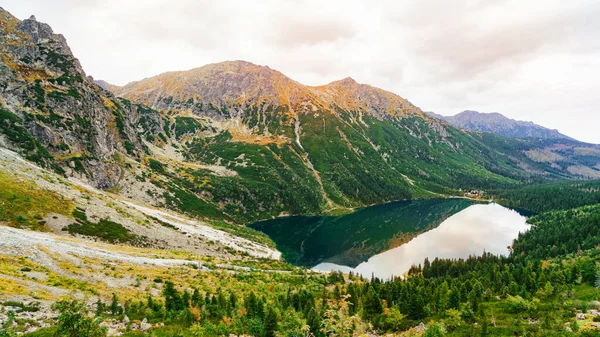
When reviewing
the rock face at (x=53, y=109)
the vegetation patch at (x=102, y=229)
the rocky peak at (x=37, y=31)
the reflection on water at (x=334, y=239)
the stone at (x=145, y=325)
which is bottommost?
the reflection on water at (x=334, y=239)

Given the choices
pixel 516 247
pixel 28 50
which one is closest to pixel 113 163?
pixel 28 50

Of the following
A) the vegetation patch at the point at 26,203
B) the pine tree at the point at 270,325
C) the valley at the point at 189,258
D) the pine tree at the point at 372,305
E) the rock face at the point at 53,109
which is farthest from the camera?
the rock face at the point at 53,109

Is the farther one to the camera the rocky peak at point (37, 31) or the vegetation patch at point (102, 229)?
the rocky peak at point (37, 31)

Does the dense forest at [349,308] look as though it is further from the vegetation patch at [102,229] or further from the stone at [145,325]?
the vegetation patch at [102,229]

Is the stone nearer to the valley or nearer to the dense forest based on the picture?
the valley

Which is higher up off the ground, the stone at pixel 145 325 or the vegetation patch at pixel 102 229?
the stone at pixel 145 325

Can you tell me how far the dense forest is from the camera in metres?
29.8

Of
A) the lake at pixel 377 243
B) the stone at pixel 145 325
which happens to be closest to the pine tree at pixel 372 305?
the stone at pixel 145 325

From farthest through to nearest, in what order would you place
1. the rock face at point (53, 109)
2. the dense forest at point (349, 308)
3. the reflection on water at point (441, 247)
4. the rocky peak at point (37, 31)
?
1. the rocky peak at point (37, 31)
2. the reflection on water at point (441, 247)
3. the rock face at point (53, 109)
4. the dense forest at point (349, 308)

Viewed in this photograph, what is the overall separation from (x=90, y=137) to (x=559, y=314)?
18031 cm

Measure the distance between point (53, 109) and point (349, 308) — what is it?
163 m

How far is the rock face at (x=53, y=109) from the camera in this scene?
4641 inches

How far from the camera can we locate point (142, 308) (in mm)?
34344

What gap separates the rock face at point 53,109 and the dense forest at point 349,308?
101m
